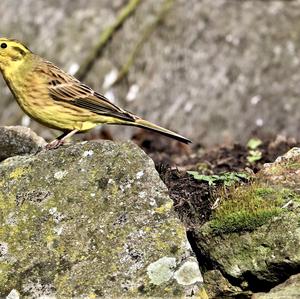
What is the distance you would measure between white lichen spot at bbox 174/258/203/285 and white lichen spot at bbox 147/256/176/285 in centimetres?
4

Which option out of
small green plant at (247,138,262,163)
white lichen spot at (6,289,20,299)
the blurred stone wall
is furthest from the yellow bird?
the blurred stone wall

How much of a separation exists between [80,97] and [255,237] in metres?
2.80

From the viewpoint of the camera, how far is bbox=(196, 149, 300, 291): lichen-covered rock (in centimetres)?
485

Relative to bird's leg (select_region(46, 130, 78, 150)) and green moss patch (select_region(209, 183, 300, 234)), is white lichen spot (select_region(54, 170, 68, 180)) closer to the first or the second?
bird's leg (select_region(46, 130, 78, 150))

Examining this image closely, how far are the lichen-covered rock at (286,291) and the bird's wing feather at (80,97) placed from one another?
2.81 meters

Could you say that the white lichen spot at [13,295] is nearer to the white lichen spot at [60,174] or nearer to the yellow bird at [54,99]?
the white lichen spot at [60,174]

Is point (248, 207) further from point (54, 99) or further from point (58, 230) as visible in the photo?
point (54, 99)

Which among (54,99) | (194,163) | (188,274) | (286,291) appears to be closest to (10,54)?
(54,99)

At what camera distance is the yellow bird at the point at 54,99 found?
23.1ft

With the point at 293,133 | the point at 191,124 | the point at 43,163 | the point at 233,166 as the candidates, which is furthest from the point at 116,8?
the point at 43,163

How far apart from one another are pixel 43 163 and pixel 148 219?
93cm

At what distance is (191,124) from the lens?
36.1 feet

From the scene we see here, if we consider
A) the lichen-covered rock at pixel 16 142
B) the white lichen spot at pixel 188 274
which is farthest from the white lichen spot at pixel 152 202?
the lichen-covered rock at pixel 16 142

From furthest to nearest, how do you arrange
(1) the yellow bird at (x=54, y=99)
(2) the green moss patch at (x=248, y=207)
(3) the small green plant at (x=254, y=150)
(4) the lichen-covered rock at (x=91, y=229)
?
(3) the small green plant at (x=254, y=150) < (1) the yellow bird at (x=54, y=99) < (2) the green moss patch at (x=248, y=207) < (4) the lichen-covered rock at (x=91, y=229)
